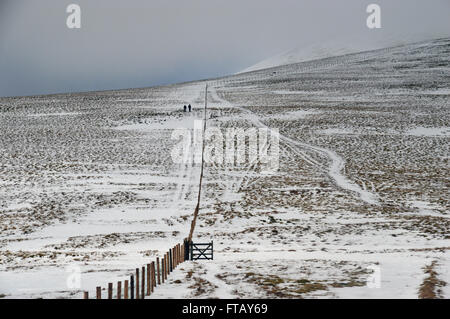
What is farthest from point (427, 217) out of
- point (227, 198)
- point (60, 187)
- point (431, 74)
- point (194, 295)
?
point (431, 74)

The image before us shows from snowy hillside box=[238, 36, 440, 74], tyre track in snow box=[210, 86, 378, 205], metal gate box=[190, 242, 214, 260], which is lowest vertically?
metal gate box=[190, 242, 214, 260]

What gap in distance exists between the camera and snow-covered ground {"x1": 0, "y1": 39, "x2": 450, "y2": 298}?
12.4 metres

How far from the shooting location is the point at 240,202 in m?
24.0

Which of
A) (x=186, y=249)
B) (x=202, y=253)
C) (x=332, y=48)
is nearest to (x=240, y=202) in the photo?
(x=186, y=249)

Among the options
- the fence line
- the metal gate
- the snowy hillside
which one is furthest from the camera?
the snowy hillside

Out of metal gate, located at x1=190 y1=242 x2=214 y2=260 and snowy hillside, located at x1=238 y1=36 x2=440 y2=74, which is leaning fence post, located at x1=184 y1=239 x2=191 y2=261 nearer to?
metal gate, located at x1=190 y1=242 x2=214 y2=260

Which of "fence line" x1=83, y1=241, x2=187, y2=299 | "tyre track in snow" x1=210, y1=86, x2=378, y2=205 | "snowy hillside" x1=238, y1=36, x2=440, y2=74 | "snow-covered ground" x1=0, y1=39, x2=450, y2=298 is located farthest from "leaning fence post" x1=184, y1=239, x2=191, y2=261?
"snowy hillside" x1=238, y1=36, x2=440, y2=74

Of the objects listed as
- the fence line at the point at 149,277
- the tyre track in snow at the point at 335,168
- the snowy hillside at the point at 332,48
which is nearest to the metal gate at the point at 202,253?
the fence line at the point at 149,277

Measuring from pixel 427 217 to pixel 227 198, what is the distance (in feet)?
32.3

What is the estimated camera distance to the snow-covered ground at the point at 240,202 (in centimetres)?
1236

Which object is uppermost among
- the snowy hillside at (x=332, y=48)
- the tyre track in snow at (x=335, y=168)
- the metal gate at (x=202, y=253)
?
the snowy hillside at (x=332, y=48)

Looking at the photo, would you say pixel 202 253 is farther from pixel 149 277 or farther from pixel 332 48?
pixel 332 48

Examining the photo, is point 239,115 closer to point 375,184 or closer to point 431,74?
point 375,184

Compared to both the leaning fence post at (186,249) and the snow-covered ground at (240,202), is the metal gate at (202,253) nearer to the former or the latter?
the leaning fence post at (186,249)
